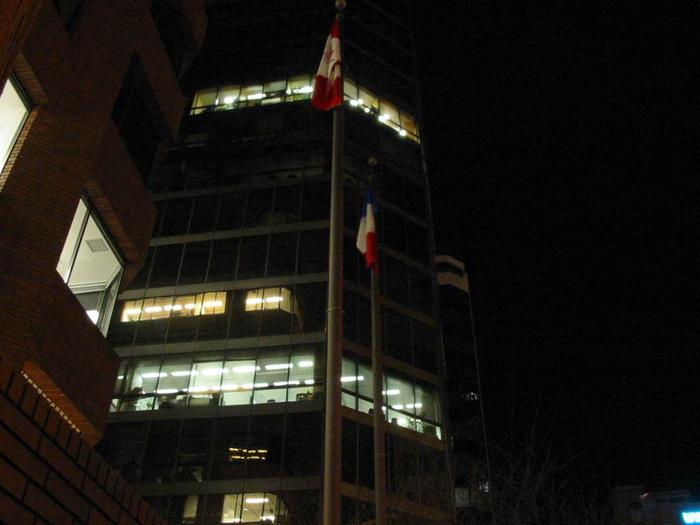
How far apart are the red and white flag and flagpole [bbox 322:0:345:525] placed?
8.4 inches

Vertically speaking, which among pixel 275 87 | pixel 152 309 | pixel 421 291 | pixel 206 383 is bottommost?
pixel 206 383

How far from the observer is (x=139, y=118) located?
47.0 ft

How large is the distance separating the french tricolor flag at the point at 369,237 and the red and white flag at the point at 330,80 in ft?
5.85

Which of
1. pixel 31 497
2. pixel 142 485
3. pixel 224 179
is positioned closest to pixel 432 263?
pixel 224 179

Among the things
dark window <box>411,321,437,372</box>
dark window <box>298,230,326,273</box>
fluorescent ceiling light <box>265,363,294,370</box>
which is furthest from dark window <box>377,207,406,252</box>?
fluorescent ceiling light <box>265,363,294,370</box>

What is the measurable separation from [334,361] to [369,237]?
296cm

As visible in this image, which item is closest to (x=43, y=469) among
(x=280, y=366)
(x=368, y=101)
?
(x=280, y=366)

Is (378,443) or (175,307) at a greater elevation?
(175,307)

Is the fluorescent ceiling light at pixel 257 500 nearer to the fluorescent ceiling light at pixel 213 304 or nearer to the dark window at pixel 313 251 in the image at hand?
the fluorescent ceiling light at pixel 213 304

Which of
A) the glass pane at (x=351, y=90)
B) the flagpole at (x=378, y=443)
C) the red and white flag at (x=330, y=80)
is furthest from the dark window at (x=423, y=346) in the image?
the red and white flag at (x=330, y=80)

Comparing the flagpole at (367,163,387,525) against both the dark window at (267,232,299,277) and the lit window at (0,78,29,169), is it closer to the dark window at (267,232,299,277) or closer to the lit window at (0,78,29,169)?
the lit window at (0,78,29,169)

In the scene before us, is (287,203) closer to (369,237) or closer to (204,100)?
(204,100)

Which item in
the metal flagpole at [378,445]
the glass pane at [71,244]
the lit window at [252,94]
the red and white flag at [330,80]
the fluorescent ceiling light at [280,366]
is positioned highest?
the lit window at [252,94]

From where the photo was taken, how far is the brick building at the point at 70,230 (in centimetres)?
491
